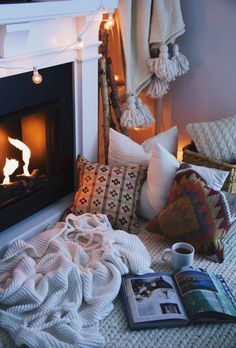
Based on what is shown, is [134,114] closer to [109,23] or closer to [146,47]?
[146,47]

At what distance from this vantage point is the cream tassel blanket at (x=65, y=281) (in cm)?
135

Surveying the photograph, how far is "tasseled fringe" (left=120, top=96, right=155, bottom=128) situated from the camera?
7.27ft

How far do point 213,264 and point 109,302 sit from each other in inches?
19.9

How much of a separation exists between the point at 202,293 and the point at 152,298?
0.17 m

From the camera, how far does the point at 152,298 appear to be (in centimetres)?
151

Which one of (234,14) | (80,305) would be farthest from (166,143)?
(80,305)

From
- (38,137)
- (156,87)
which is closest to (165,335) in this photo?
(38,137)

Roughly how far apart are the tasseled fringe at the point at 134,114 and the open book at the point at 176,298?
2.88ft

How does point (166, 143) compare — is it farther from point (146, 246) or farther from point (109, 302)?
point (109, 302)

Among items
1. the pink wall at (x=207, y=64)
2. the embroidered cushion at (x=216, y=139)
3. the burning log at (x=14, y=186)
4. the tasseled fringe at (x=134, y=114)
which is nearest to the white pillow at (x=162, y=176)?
the embroidered cushion at (x=216, y=139)

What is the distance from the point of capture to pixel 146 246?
6.08ft

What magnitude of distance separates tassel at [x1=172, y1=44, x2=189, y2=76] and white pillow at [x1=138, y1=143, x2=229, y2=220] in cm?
55

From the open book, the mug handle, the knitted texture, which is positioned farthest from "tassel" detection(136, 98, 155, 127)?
the knitted texture

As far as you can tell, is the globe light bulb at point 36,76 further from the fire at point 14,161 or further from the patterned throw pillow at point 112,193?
the patterned throw pillow at point 112,193
